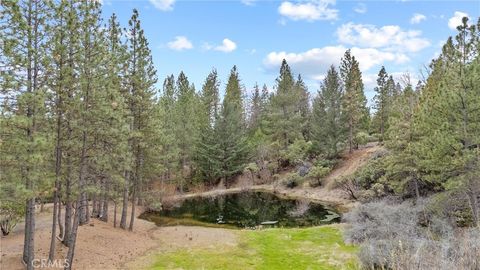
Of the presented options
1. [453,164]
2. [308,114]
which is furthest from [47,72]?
[308,114]

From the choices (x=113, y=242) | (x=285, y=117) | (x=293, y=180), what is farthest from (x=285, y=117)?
(x=113, y=242)

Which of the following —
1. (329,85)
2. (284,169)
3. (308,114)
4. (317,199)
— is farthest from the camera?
(308,114)

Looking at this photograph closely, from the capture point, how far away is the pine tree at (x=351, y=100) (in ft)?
144

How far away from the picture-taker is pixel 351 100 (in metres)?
43.7

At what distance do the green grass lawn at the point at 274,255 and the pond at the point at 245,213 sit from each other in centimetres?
605

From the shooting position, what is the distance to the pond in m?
27.4

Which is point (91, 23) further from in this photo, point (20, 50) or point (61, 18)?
point (20, 50)

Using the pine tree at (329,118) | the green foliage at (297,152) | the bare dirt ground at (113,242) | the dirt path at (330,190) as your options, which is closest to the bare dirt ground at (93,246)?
the bare dirt ground at (113,242)

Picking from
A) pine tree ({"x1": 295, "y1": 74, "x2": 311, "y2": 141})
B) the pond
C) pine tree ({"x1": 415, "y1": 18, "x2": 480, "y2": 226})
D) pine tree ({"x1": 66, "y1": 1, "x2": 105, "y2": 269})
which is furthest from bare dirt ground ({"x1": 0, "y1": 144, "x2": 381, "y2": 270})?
pine tree ({"x1": 295, "y1": 74, "x2": 311, "y2": 141})

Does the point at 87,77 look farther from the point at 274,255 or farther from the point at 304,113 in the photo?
the point at 304,113

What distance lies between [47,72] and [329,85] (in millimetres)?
36924

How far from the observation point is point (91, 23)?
46.6ft

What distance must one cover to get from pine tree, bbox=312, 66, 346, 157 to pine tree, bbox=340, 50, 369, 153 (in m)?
0.97

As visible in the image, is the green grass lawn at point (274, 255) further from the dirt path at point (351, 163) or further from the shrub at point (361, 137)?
the shrub at point (361, 137)
